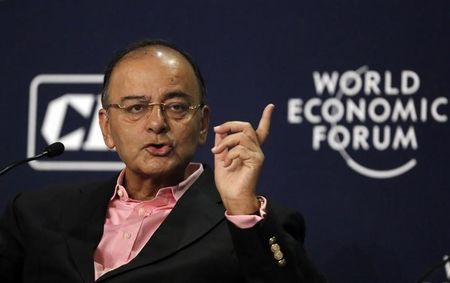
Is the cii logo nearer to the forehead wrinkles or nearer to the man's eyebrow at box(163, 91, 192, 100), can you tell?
the forehead wrinkles

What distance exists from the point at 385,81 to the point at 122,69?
957mm

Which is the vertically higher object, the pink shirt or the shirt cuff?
the shirt cuff

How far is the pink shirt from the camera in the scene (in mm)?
2279

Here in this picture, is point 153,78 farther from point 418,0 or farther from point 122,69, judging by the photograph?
point 418,0

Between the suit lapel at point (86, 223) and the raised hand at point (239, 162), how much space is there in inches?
18.3

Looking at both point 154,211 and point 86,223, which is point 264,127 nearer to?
point 154,211

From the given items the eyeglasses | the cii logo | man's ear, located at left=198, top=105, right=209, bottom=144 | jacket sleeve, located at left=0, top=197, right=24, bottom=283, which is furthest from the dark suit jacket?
the cii logo

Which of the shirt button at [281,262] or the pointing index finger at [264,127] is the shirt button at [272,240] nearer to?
the shirt button at [281,262]

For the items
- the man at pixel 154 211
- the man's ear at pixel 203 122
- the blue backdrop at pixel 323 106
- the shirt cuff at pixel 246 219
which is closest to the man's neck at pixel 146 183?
the man at pixel 154 211

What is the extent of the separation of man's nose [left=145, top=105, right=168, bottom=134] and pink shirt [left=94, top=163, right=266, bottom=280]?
206 millimetres

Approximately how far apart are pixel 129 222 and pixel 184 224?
19 cm

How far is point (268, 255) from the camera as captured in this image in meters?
1.94

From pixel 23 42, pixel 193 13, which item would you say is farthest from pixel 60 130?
pixel 193 13

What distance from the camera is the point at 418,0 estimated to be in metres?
2.88
